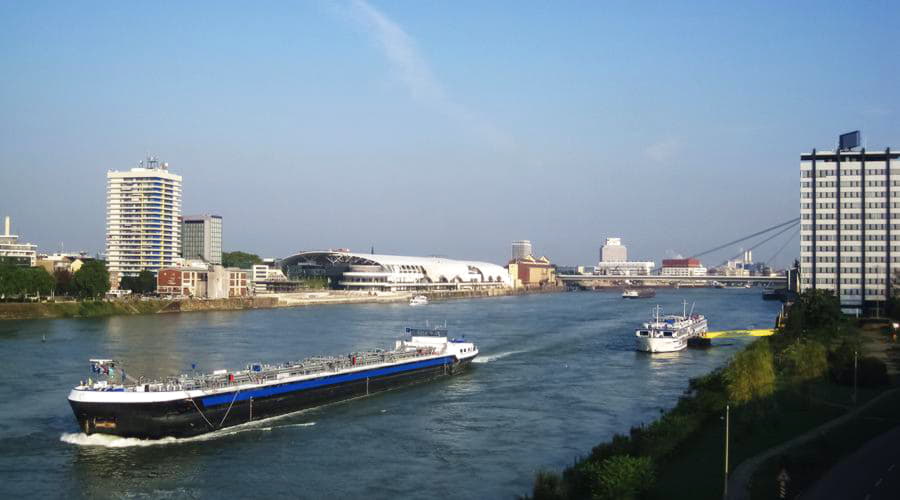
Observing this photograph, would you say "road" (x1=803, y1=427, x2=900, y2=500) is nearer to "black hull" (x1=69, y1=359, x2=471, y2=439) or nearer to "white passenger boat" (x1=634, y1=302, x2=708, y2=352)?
"black hull" (x1=69, y1=359, x2=471, y2=439)

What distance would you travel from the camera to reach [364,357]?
25.3 meters

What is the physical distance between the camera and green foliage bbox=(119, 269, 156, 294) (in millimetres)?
66250

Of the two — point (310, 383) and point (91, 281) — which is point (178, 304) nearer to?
point (91, 281)

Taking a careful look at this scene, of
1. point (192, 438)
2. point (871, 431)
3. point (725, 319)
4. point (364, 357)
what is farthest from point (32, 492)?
point (725, 319)

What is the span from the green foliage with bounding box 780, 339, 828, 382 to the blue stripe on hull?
37.0 feet

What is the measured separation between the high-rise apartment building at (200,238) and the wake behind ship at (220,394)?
86.0 meters

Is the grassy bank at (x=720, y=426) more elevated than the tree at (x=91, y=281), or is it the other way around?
the tree at (x=91, y=281)

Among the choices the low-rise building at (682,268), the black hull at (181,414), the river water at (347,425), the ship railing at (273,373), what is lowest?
the river water at (347,425)

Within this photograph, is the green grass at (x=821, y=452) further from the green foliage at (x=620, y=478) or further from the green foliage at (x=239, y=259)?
the green foliage at (x=239, y=259)

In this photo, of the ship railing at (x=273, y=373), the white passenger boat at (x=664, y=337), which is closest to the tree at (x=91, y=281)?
the ship railing at (x=273, y=373)

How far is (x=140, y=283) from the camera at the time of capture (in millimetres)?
66375

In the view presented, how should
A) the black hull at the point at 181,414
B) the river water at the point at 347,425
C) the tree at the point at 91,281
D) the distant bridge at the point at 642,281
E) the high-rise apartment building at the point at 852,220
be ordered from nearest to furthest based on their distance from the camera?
the river water at the point at 347,425
the black hull at the point at 181,414
the high-rise apartment building at the point at 852,220
the tree at the point at 91,281
the distant bridge at the point at 642,281

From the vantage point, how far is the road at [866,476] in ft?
38.0

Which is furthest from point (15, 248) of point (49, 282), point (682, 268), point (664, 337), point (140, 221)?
point (682, 268)
